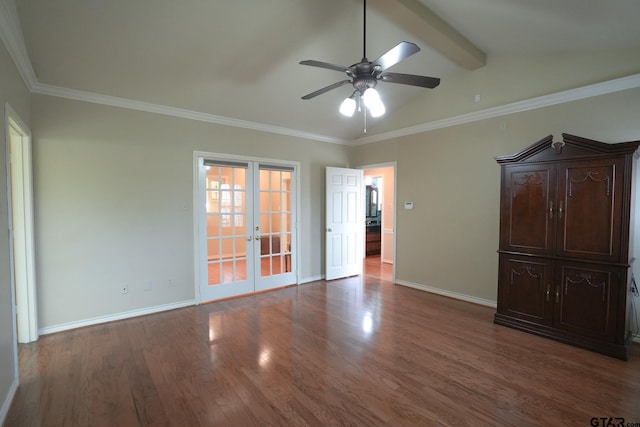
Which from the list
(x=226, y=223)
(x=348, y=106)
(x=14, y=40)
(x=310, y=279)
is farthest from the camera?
(x=310, y=279)

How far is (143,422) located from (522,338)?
11.2 feet

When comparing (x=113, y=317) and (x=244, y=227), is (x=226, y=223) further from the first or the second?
(x=113, y=317)

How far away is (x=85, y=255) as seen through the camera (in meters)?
3.27

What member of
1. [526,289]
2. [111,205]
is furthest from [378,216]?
[111,205]

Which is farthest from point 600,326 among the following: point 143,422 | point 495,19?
point 143,422

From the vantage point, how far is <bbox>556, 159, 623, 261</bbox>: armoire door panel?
104 inches

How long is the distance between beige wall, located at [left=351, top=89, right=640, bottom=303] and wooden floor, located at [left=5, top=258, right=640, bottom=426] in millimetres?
845

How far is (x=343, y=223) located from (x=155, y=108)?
3.40 meters

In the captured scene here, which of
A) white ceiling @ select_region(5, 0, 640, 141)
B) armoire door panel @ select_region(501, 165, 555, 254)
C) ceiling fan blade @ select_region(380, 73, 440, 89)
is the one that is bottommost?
armoire door panel @ select_region(501, 165, 555, 254)

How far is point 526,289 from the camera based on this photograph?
318cm

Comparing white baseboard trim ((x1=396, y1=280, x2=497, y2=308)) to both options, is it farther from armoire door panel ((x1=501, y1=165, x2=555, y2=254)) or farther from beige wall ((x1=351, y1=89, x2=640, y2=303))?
armoire door panel ((x1=501, y1=165, x2=555, y2=254))

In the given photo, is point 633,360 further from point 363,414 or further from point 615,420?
point 363,414

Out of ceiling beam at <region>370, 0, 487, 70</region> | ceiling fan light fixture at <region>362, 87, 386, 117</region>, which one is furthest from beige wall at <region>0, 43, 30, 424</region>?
ceiling beam at <region>370, 0, 487, 70</region>

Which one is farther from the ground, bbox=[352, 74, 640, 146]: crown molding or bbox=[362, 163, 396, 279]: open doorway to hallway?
bbox=[352, 74, 640, 146]: crown molding
